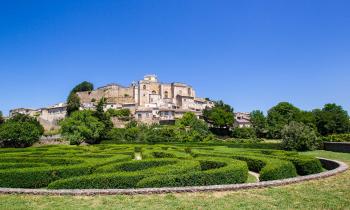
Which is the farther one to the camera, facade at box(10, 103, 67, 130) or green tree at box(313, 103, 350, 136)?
facade at box(10, 103, 67, 130)

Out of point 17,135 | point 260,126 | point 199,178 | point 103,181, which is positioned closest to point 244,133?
point 260,126

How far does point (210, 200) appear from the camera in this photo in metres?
11.9

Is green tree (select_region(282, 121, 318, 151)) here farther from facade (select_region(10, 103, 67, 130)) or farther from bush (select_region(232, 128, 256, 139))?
facade (select_region(10, 103, 67, 130))

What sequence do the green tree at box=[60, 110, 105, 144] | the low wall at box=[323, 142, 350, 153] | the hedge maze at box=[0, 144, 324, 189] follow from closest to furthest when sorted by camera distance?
1. the hedge maze at box=[0, 144, 324, 189]
2. the low wall at box=[323, 142, 350, 153]
3. the green tree at box=[60, 110, 105, 144]

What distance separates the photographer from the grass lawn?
1105 centimetres

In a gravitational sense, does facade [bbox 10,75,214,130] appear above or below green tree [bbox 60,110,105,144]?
above

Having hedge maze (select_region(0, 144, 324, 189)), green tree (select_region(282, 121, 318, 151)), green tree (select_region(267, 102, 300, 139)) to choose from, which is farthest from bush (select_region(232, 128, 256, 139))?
hedge maze (select_region(0, 144, 324, 189))

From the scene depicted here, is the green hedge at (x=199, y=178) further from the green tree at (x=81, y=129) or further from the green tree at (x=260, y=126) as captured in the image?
the green tree at (x=260, y=126)

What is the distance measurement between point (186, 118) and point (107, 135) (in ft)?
81.6

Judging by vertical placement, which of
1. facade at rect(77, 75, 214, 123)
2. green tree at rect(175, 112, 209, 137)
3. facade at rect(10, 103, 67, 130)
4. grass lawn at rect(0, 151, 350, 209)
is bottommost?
grass lawn at rect(0, 151, 350, 209)

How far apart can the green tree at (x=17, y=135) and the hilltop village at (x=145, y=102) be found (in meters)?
35.6

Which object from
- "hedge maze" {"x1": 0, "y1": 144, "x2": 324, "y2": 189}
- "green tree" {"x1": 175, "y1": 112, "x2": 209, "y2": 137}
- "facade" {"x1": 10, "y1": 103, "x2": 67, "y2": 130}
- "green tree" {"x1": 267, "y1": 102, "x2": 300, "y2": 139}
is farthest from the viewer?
"facade" {"x1": 10, "y1": 103, "x2": 67, "y2": 130}

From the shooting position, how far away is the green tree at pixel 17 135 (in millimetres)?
56688

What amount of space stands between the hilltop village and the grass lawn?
268 feet
